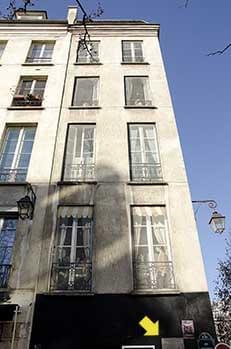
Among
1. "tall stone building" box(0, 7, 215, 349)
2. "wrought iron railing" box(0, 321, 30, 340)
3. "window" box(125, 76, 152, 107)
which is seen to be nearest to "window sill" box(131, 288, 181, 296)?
"tall stone building" box(0, 7, 215, 349)

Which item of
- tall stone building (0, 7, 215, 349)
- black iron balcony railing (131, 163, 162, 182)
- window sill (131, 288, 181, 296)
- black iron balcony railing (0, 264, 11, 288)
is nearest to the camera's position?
tall stone building (0, 7, 215, 349)

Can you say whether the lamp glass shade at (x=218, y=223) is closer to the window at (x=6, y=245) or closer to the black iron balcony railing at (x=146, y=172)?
the black iron balcony railing at (x=146, y=172)

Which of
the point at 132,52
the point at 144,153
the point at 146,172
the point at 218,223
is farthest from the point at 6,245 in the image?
the point at 132,52

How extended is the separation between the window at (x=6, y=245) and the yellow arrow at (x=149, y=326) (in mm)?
3385

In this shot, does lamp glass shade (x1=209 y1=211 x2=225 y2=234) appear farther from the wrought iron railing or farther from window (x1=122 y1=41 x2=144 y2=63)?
window (x1=122 y1=41 x2=144 y2=63)

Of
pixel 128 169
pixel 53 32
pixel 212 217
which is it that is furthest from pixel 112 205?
pixel 53 32

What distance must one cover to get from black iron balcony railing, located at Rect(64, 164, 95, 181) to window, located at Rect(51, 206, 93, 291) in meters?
1.07

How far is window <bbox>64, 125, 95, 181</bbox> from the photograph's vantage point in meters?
9.51

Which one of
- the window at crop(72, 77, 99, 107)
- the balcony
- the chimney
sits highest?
the chimney

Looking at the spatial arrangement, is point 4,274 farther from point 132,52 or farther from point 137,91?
point 132,52

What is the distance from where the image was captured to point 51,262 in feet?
25.1

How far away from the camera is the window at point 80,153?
951 centimetres

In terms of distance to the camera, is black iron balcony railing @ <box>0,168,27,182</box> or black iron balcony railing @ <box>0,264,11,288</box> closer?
black iron balcony railing @ <box>0,264,11,288</box>

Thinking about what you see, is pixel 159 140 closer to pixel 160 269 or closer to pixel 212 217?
pixel 212 217
